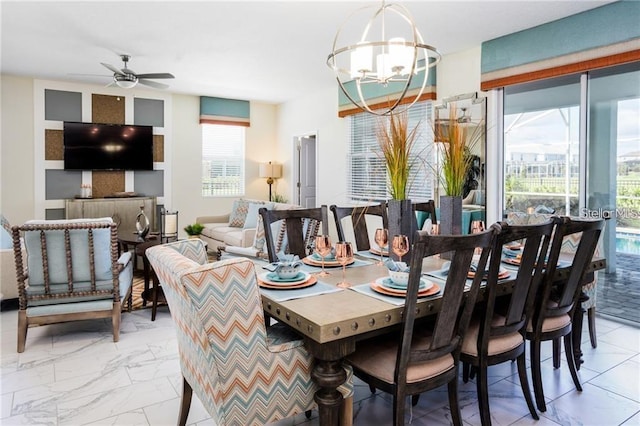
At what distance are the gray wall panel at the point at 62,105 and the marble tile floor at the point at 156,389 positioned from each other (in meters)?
4.13

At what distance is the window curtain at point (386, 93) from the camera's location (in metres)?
5.05

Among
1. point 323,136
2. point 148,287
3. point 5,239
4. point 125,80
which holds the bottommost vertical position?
point 148,287

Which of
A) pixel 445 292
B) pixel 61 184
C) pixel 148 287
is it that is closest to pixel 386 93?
pixel 148 287

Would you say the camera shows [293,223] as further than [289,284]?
Yes

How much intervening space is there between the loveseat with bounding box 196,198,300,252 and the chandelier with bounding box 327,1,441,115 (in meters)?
1.98

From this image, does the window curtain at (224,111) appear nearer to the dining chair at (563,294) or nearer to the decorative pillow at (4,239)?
the decorative pillow at (4,239)

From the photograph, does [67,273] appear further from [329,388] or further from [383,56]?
[383,56]

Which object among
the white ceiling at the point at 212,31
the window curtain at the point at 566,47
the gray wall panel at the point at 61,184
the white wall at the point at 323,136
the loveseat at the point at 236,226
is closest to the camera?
the window curtain at the point at 566,47

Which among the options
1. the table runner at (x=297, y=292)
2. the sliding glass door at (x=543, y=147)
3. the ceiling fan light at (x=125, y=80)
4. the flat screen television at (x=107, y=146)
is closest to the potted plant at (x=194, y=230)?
the flat screen television at (x=107, y=146)

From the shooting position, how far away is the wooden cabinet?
20.6 ft

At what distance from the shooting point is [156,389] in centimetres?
253

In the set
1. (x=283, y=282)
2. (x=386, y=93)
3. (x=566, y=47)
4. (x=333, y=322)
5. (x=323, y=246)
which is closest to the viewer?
(x=333, y=322)

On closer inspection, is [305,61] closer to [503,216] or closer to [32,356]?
[503,216]

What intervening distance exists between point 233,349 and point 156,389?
128 cm
